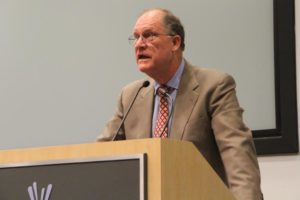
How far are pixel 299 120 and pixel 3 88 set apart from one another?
88.4 inches

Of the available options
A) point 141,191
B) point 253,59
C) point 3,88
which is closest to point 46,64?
point 3,88

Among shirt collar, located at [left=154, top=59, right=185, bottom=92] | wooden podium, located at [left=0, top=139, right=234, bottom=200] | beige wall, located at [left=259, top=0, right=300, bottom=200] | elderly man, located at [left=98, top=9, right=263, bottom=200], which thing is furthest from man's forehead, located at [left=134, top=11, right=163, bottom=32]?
beige wall, located at [left=259, top=0, right=300, bottom=200]

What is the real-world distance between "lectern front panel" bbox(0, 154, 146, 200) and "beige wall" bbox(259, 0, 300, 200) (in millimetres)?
1774

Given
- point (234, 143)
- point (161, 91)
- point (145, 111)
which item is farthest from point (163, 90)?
point (234, 143)

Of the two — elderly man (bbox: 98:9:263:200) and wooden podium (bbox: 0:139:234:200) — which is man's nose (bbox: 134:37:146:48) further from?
wooden podium (bbox: 0:139:234:200)

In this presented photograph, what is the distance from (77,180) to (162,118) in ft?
2.74

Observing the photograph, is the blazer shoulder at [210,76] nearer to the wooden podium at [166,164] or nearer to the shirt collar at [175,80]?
the shirt collar at [175,80]

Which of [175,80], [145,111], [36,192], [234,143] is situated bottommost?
[36,192]

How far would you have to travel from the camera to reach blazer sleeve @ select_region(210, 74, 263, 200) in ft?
6.96

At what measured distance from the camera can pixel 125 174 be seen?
66.5 inches

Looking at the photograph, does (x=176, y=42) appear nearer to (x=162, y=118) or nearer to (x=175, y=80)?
(x=175, y=80)

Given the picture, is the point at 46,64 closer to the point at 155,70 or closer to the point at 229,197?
the point at 155,70

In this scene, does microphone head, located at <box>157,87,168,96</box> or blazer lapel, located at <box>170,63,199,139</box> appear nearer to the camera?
blazer lapel, located at <box>170,63,199,139</box>

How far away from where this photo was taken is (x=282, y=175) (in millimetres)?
3297
